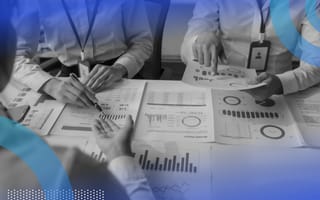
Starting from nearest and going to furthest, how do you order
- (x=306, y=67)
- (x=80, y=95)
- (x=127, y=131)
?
(x=127, y=131), (x=80, y=95), (x=306, y=67)

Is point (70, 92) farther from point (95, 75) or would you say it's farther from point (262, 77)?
point (262, 77)

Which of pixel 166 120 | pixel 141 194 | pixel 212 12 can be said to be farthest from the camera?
pixel 212 12

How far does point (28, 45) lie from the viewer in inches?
22.2

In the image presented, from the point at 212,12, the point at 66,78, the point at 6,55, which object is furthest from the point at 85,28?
the point at 212,12

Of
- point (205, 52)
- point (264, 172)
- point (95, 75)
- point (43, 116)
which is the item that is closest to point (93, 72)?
point (95, 75)

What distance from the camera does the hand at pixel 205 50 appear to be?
72 cm

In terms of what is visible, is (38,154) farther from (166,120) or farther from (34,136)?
(166,120)

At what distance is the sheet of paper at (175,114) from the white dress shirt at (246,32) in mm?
99

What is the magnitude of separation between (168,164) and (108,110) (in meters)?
0.18

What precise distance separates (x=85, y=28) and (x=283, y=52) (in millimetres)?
458

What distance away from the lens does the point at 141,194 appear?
0.40 meters

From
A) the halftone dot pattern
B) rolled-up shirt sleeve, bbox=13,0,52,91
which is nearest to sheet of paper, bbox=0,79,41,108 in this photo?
rolled-up shirt sleeve, bbox=13,0,52,91

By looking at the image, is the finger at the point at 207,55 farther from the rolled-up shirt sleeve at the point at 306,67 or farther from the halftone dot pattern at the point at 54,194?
the halftone dot pattern at the point at 54,194
